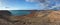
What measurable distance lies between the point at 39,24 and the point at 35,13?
128 millimetres

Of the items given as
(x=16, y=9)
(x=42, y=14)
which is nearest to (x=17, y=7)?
(x=16, y=9)

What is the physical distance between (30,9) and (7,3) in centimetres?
26

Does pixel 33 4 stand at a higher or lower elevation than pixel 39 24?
higher

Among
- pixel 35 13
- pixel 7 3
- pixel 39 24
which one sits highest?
pixel 7 3

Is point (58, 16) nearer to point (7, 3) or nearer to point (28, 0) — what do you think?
point (28, 0)

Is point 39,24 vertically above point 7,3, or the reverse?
point 7,3

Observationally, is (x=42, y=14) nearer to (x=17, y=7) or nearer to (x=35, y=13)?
(x=35, y=13)

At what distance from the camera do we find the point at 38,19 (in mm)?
1512

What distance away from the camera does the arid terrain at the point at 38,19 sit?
59.1 inches

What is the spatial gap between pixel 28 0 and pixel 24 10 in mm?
120

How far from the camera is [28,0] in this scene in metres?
1.53

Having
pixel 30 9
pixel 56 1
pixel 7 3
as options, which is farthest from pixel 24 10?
pixel 56 1

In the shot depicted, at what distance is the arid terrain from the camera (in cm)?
150

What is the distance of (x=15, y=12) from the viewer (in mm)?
1507
